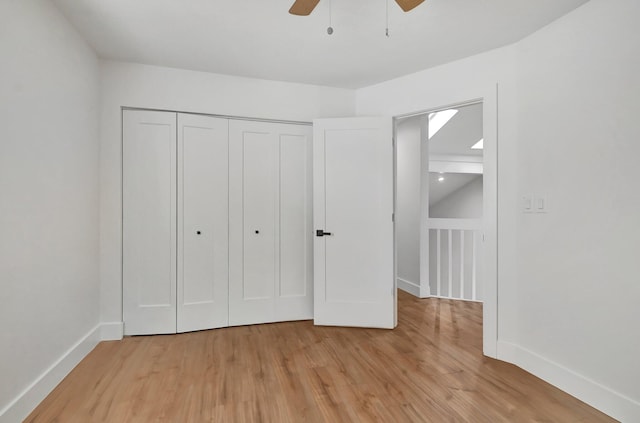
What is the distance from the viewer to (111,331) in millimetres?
2746

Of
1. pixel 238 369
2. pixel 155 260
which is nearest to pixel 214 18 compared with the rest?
pixel 155 260

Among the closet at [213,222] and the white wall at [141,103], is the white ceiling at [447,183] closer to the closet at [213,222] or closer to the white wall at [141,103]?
the closet at [213,222]

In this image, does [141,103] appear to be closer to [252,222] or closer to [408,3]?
[252,222]

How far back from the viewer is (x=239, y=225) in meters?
3.13

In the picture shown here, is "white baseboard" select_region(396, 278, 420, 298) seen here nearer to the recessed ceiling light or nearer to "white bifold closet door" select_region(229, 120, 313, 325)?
A: "white bifold closet door" select_region(229, 120, 313, 325)

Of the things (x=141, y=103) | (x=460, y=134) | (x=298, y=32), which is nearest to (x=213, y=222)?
(x=141, y=103)

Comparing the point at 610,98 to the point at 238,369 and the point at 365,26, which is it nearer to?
the point at 365,26

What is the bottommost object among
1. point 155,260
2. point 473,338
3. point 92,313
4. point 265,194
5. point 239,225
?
point 473,338

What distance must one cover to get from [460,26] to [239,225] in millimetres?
2455

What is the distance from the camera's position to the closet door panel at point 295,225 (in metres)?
3.27

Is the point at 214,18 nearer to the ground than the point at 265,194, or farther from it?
farther from it

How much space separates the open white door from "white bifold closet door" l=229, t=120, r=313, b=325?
0.21m

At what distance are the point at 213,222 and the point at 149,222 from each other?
0.55 meters

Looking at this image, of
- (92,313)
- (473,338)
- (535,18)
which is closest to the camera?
(535,18)
